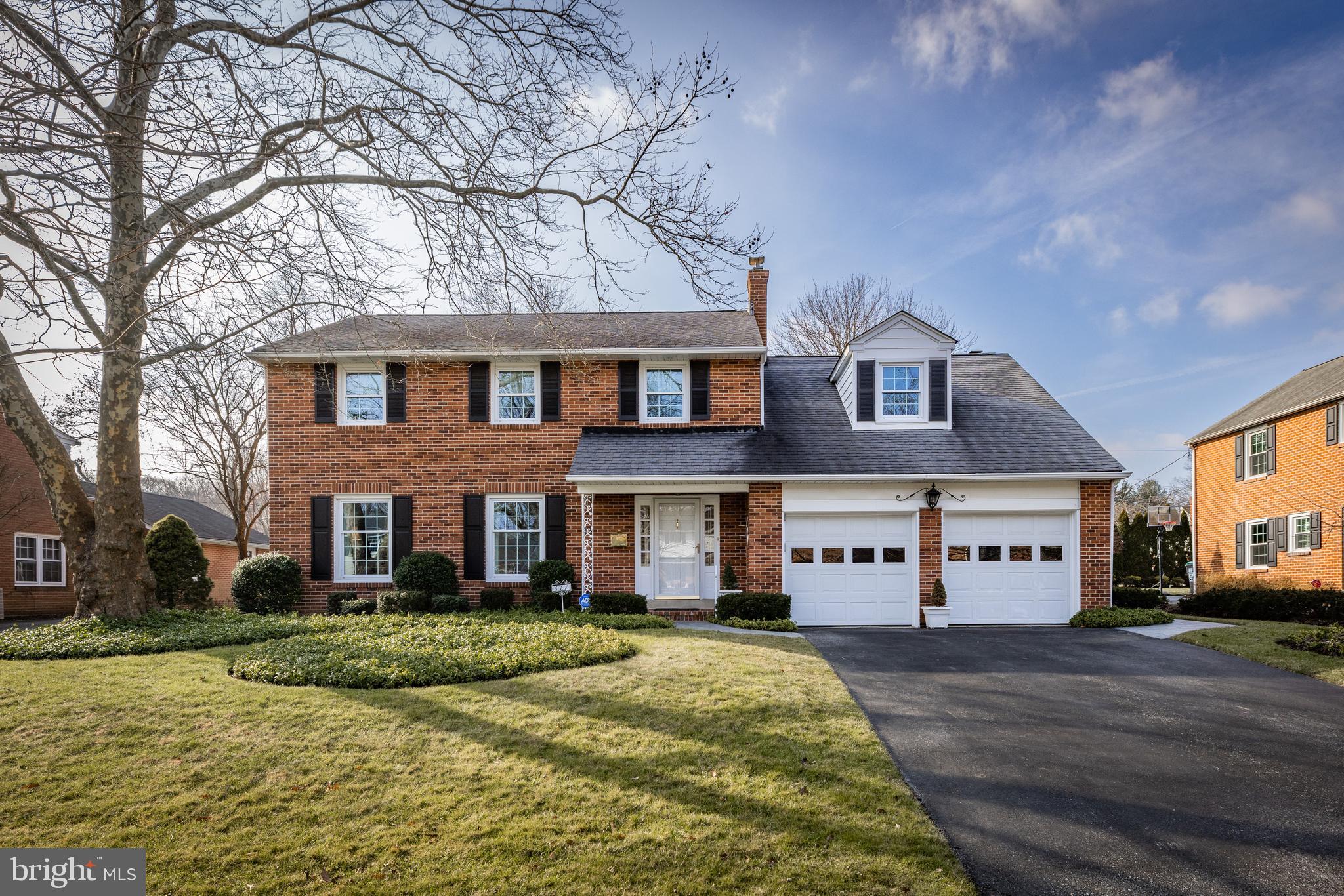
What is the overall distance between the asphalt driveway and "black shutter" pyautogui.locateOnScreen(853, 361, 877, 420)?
6360mm

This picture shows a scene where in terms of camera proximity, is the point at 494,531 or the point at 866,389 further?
the point at 866,389

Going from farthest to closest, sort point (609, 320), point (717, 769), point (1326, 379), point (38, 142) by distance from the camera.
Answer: point (1326, 379), point (609, 320), point (717, 769), point (38, 142)

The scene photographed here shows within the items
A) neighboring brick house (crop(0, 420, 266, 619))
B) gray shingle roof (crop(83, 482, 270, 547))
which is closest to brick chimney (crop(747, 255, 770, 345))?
neighboring brick house (crop(0, 420, 266, 619))

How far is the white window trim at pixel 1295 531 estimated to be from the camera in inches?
701

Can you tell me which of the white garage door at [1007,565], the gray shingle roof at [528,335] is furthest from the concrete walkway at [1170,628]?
the gray shingle roof at [528,335]

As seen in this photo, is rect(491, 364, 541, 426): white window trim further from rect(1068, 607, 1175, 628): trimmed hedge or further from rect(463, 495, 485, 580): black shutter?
rect(1068, 607, 1175, 628): trimmed hedge

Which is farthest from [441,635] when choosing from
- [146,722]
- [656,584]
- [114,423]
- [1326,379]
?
[1326,379]

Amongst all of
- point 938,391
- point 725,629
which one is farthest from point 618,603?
point 938,391

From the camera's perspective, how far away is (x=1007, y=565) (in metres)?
13.5

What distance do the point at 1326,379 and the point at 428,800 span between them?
978 inches

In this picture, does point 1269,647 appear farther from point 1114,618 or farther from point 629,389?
point 629,389

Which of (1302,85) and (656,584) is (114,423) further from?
(1302,85)

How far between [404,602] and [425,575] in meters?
0.68

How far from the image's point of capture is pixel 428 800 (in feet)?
14.6
